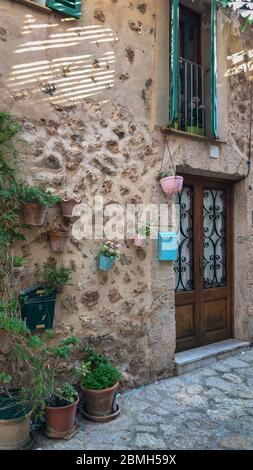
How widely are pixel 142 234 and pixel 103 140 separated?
951 millimetres

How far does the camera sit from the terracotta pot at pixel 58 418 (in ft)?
8.74

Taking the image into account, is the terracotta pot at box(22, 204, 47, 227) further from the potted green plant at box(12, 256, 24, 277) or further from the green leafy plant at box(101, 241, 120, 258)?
the green leafy plant at box(101, 241, 120, 258)

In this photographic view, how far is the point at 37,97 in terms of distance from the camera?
118 inches

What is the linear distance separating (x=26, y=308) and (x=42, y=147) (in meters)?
1.29

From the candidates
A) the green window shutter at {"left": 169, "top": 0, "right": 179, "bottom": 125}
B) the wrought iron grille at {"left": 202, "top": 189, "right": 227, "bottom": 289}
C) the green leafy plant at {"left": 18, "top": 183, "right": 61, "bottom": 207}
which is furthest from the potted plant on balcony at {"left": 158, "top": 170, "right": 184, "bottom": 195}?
the green leafy plant at {"left": 18, "top": 183, "right": 61, "bottom": 207}

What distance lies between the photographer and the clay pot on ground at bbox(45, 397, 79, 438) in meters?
2.66

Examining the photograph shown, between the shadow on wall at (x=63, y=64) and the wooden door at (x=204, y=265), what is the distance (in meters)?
1.64

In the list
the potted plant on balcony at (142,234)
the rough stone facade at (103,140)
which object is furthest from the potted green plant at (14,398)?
the potted plant on balcony at (142,234)

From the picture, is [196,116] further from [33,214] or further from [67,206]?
[33,214]

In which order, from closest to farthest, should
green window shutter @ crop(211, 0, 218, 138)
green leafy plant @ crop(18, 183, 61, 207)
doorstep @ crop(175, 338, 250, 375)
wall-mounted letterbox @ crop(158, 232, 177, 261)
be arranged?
green leafy plant @ crop(18, 183, 61, 207) → wall-mounted letterbox @ crop(158, 232, 177, 261) → doorstep @ crop(175, 338, 250, 375) → green window shutter @ crop(211, 0, 218, 138)

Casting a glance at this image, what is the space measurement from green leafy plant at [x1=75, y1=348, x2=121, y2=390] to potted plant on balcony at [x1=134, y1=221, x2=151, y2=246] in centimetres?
107

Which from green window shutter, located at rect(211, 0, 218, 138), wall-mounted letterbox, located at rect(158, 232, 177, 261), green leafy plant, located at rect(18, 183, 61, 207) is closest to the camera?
green leafy plant, located at rect(18, 183, 61, 207)

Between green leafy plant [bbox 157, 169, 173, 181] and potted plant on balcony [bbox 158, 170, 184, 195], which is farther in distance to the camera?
green leafy plant [bbox 157, 169, 173, 181]
